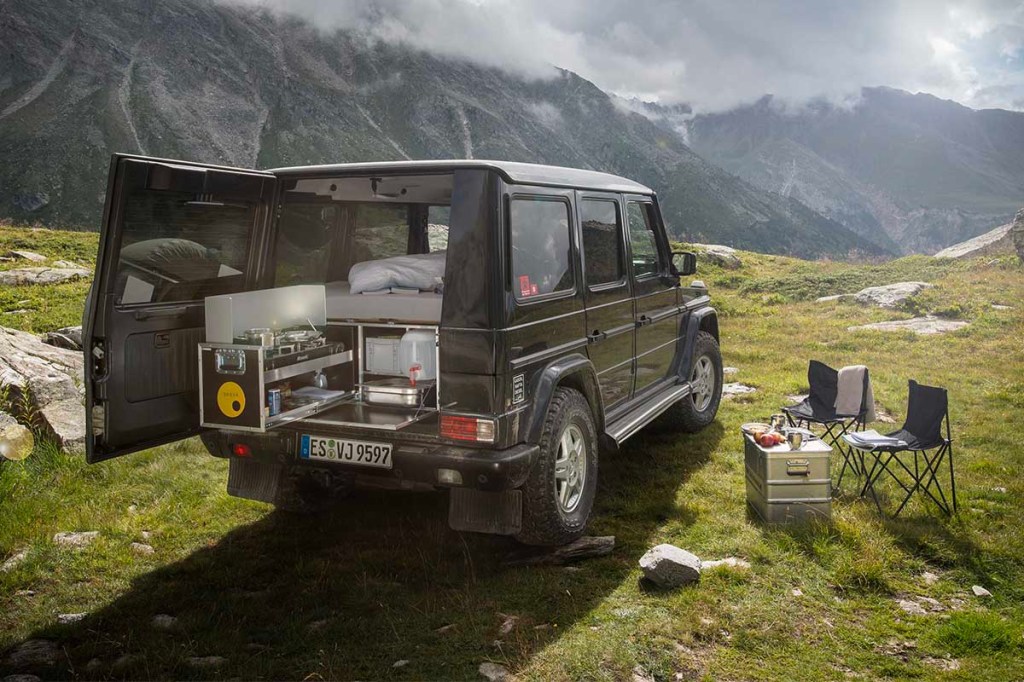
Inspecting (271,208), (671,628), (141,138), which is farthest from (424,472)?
(141,138)

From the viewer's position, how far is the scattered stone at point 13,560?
4669mm

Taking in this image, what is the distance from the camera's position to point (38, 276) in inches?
543

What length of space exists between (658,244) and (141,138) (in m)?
138

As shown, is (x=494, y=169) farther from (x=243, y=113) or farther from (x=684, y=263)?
(x=243, y=113)

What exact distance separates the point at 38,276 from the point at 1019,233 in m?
21.4

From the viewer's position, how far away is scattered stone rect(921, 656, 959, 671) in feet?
12.1

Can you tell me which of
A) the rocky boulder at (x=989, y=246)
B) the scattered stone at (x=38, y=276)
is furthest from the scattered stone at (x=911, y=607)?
the rocky boulder at (x=989, y=246)

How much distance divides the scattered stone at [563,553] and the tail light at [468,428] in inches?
40.0

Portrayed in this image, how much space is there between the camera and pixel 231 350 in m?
4.36

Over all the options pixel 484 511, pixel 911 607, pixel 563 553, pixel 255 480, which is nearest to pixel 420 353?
pixel 484 511

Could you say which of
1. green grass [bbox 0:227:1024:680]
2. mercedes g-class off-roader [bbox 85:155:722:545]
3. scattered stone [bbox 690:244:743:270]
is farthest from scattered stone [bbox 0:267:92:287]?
scattered stone [bbox 690:244:743:270]

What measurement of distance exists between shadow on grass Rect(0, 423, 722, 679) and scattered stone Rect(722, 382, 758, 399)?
383 cm

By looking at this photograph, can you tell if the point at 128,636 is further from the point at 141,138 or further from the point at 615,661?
the point at 141,138

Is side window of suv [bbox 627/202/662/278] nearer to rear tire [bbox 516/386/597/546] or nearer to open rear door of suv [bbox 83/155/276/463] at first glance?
rear tire [bbox 516/386/597/546]
